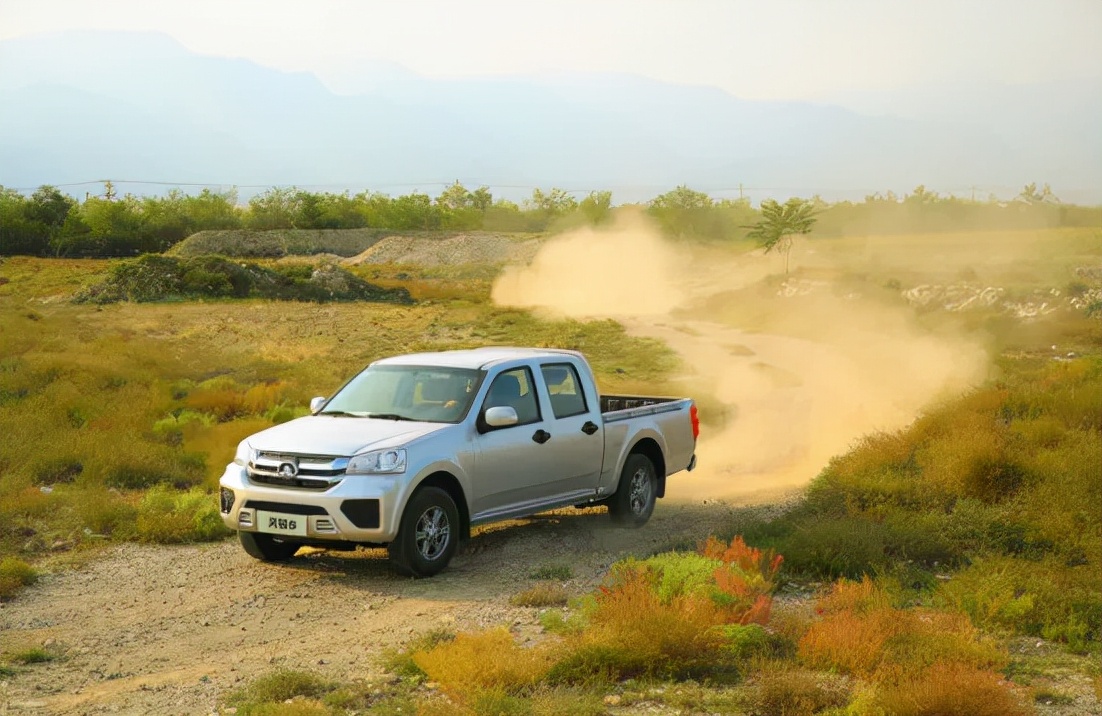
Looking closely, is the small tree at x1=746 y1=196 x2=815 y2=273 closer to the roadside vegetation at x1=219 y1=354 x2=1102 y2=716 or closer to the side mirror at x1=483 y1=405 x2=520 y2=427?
the roadside vegetation at x1=219 y1=354 x2=1102 y2=716

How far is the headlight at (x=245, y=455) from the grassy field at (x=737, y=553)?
2.16 m

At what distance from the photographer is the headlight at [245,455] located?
10.4 metres

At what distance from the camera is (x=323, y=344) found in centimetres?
3619

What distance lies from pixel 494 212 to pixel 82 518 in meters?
87.3

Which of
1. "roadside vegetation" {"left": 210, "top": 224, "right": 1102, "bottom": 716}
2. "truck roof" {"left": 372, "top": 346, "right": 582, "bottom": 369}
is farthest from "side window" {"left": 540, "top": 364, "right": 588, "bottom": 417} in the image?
"roadside vegetation" {"left": 210, "top": 224, "right": 1102, "bottom": 716}

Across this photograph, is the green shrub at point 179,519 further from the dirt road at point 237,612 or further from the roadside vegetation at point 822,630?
the roadside vegetation at point 822,630

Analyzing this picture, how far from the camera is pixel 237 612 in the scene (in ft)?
31.2

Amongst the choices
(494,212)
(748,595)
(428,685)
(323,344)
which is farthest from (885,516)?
(494,212)

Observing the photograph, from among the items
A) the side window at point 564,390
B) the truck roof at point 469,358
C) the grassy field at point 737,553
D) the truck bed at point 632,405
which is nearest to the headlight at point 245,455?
the truck roof at point 469,358

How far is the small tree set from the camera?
6500 cm

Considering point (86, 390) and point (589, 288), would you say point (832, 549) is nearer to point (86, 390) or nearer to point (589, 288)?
point (86, 390)

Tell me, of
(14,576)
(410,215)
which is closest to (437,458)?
(14,576)

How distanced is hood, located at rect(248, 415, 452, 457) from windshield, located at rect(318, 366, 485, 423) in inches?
8.0

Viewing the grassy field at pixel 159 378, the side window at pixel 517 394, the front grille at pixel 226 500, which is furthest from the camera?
the grassy field at pixel 159 378
